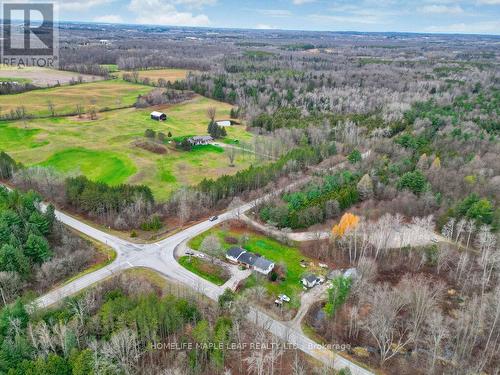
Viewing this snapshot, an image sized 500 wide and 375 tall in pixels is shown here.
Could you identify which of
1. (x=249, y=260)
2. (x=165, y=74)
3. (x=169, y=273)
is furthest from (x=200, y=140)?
(x=165, y=74)

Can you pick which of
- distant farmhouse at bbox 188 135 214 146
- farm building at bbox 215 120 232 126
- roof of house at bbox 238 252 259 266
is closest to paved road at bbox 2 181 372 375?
roof of house at bbox 238 252 259 266

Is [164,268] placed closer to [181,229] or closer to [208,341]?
[181,229]

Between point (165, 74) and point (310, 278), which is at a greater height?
point (165, 74)

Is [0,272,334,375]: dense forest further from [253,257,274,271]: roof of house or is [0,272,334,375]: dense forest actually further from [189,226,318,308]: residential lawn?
[253,257,274,271]: roof of house

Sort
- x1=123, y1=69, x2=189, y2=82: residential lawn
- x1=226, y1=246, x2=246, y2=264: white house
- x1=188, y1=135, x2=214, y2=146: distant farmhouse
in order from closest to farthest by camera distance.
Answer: x1=226, y1=246, x2=246, y2=264: white house, x1=188, y1=135, x2=214, y2=146: distant farmhouse, x1=123, y1=69, x2=189, y2=82: residential lawn

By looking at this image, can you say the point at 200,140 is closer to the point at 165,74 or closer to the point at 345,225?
the point at 345,225

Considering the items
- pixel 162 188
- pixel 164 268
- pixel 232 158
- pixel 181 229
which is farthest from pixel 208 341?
pixel 232 158
